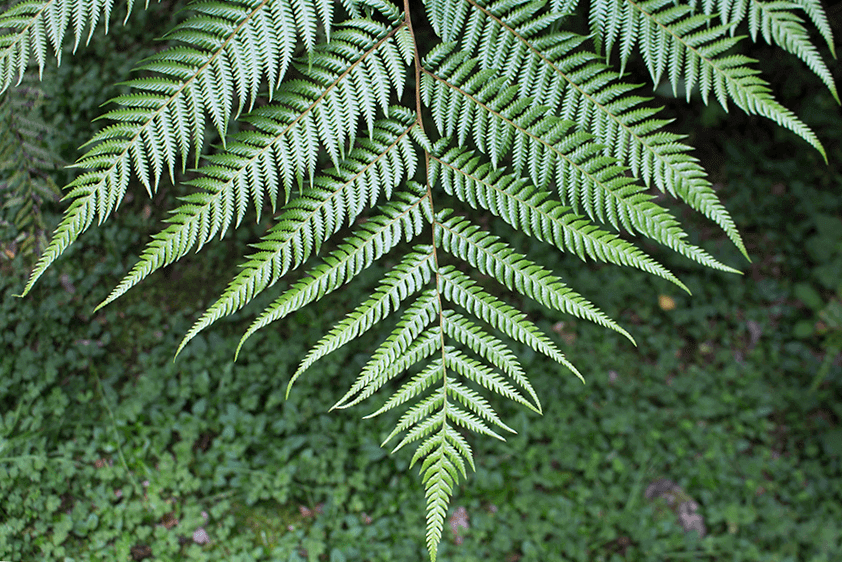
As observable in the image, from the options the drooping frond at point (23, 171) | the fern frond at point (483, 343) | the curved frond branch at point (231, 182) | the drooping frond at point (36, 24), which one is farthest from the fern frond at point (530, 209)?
the drooping frond at point (23, 171)

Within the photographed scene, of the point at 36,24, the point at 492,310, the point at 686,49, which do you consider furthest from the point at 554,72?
the point at 36,24

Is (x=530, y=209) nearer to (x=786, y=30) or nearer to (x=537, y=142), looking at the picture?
(x=537, y=142)

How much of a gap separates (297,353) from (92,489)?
45.6 inches

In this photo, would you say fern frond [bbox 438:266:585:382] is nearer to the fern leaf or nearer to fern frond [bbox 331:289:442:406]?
fern frond [bbox 331:289:442:406]

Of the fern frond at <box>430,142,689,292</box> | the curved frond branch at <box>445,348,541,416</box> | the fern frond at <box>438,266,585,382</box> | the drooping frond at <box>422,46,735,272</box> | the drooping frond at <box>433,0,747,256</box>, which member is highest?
the drooping frond at <box>433,0,747,256</box>

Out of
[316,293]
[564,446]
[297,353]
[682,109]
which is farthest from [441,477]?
[682,109]

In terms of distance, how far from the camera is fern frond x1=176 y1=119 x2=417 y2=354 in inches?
54.9

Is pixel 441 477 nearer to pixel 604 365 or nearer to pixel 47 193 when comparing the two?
pixel 47 193

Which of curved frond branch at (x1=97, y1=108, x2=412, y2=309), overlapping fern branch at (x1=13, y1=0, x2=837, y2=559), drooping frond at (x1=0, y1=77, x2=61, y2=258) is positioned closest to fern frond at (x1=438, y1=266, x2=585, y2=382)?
overlapping fern branch at (x1=13, y1=0, x2=837, y2=559)

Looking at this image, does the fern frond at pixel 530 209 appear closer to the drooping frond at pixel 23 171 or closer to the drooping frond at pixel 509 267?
the drooping frond at pixel 509 267

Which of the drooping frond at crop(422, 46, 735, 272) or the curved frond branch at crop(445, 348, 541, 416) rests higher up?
the drooping frond at crop(422, 46, 735, 272)

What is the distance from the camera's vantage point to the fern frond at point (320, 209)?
1394mm

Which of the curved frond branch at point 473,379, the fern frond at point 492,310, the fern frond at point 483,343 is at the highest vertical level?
the fern frond at point 492,310

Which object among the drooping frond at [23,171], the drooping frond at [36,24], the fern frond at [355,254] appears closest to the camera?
the drooping frond at [36,24]
